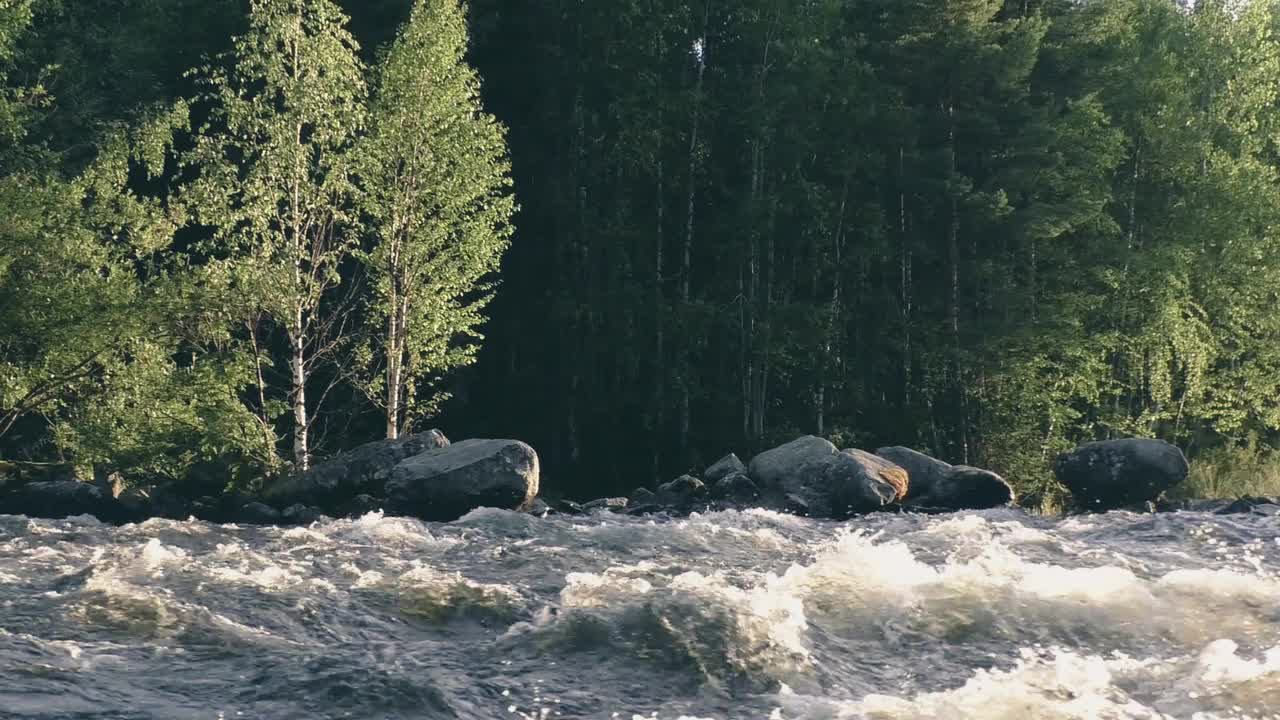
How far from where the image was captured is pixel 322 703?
7559mm

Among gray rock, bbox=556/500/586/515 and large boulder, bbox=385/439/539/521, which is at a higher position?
large boulder, bbox=385/439/539/521

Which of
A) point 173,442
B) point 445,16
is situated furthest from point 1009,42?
point 173,442

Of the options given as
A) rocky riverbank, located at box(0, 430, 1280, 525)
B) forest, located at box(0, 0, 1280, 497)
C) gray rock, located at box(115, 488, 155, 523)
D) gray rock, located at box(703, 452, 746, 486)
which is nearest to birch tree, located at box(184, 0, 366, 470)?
forest, located at box(0, 0, 1280, 497)

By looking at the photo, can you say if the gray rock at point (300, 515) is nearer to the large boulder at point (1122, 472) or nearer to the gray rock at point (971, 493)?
the gray rock at point (971, 493)

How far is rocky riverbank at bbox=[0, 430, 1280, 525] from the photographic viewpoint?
17.8 m

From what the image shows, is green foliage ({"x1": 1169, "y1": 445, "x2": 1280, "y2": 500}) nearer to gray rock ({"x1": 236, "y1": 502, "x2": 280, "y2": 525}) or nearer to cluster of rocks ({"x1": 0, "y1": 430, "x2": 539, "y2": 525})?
cluster of rocks ({"x1": 0, "y1": 430, "x2": 539, "y2": 525})

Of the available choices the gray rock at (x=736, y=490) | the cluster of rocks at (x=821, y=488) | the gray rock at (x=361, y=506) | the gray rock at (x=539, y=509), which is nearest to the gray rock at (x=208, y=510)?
the gray rock at (x=361, y=506)

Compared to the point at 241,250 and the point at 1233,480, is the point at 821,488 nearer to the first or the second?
the point at 1233,480

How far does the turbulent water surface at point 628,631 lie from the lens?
766 cm

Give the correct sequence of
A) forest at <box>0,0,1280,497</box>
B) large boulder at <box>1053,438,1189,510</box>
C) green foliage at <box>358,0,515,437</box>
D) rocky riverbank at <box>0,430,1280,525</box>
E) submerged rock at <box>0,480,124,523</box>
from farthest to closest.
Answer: forest at <box>0,0,1280,497</box> → green foliage at <box>358,0,515,437</box> → large boulder at <box>1053,438,1189,510</box> → rocky riverbank at <box>0,430,1280,525</box> → submerged rock at <box>0,480,124,523</box>

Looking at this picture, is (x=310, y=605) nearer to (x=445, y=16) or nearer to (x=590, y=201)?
(x=445, y=16)

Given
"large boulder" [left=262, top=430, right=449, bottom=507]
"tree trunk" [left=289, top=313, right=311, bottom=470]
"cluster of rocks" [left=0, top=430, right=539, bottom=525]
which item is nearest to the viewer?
"cluster of rocks" [left=0, top=430, right=539, bottom=525]

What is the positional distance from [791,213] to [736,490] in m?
10.3

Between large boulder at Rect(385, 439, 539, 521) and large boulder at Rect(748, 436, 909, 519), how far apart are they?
12.9ft
